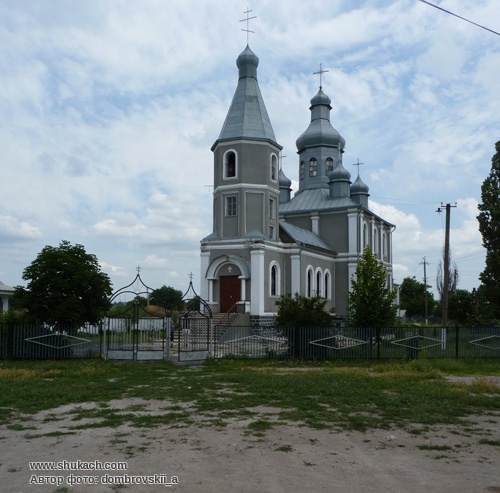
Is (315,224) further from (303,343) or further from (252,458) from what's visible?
(252,458)

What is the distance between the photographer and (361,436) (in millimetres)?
8422

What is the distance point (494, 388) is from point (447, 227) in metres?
16.2

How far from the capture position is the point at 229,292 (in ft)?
108

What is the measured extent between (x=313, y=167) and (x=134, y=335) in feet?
97.9

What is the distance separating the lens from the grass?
9.55 metres

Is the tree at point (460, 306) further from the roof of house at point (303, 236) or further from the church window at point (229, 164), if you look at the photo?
the church window at point (229, 164)

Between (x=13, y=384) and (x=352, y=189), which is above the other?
(x=352, y=189)

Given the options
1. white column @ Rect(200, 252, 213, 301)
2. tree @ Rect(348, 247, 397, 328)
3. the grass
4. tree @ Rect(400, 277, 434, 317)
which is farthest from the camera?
tree @ Rect(400, 277, 434, 317)

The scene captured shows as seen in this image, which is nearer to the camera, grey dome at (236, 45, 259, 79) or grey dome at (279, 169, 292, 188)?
grey dome at (236, 45, 259, 79)

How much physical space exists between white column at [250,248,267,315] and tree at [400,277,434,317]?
149 feet

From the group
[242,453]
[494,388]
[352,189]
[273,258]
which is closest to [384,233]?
[352,189]

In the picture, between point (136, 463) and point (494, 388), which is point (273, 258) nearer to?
point (494, 388)

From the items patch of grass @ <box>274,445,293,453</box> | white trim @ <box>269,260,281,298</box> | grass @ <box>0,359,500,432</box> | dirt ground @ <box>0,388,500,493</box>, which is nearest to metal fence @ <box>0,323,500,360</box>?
grass @ <box>0,359,500,432</box>

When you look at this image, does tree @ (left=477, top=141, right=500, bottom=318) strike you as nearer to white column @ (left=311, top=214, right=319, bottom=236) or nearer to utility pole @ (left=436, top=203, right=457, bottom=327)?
utility pole @ (left=436, top=203, right=457, bottom=327)
